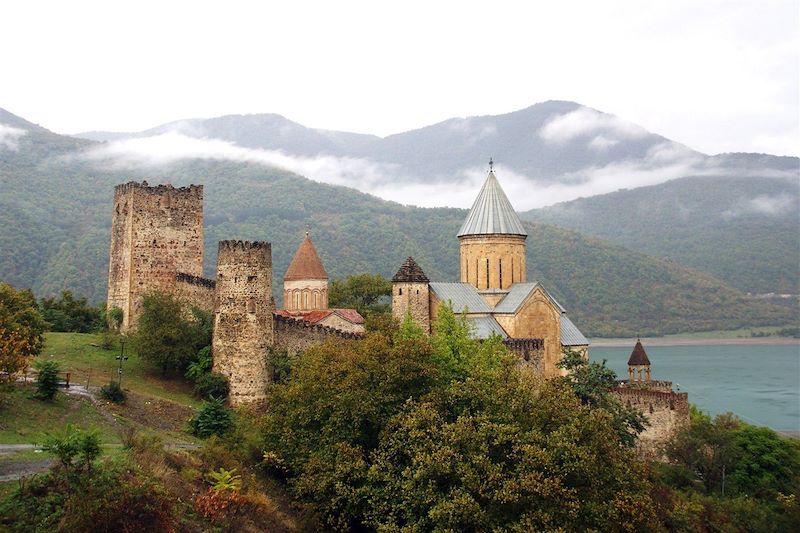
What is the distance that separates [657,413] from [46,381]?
22.1 metres

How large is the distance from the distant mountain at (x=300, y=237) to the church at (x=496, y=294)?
93.5ft

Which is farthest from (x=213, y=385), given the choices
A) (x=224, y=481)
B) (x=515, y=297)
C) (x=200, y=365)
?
(x=515, y=297)

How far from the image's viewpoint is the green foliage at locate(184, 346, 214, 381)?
74.4 feet

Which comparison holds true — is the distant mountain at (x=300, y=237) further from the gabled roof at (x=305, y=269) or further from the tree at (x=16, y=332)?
the tree at (x=16, y=332)

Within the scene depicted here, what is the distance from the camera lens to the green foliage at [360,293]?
40406 mm

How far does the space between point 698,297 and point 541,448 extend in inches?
4451

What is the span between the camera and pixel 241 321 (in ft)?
72.8

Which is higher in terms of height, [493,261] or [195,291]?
[493,261]

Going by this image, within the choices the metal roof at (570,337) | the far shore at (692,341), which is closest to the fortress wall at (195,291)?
the metal roof at (570,337)

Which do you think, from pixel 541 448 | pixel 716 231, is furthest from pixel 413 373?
pixel 716 231

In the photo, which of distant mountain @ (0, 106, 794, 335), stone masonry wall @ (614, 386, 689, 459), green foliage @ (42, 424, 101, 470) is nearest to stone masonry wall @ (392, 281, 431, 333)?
stone masonry wall @ (614, 386, 689, 459)

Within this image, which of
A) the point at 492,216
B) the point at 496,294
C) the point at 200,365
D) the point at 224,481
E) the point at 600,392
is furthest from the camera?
the point at 492,216

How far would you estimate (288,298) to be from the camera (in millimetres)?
35375

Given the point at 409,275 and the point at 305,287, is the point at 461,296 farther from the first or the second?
the point at 305,287
